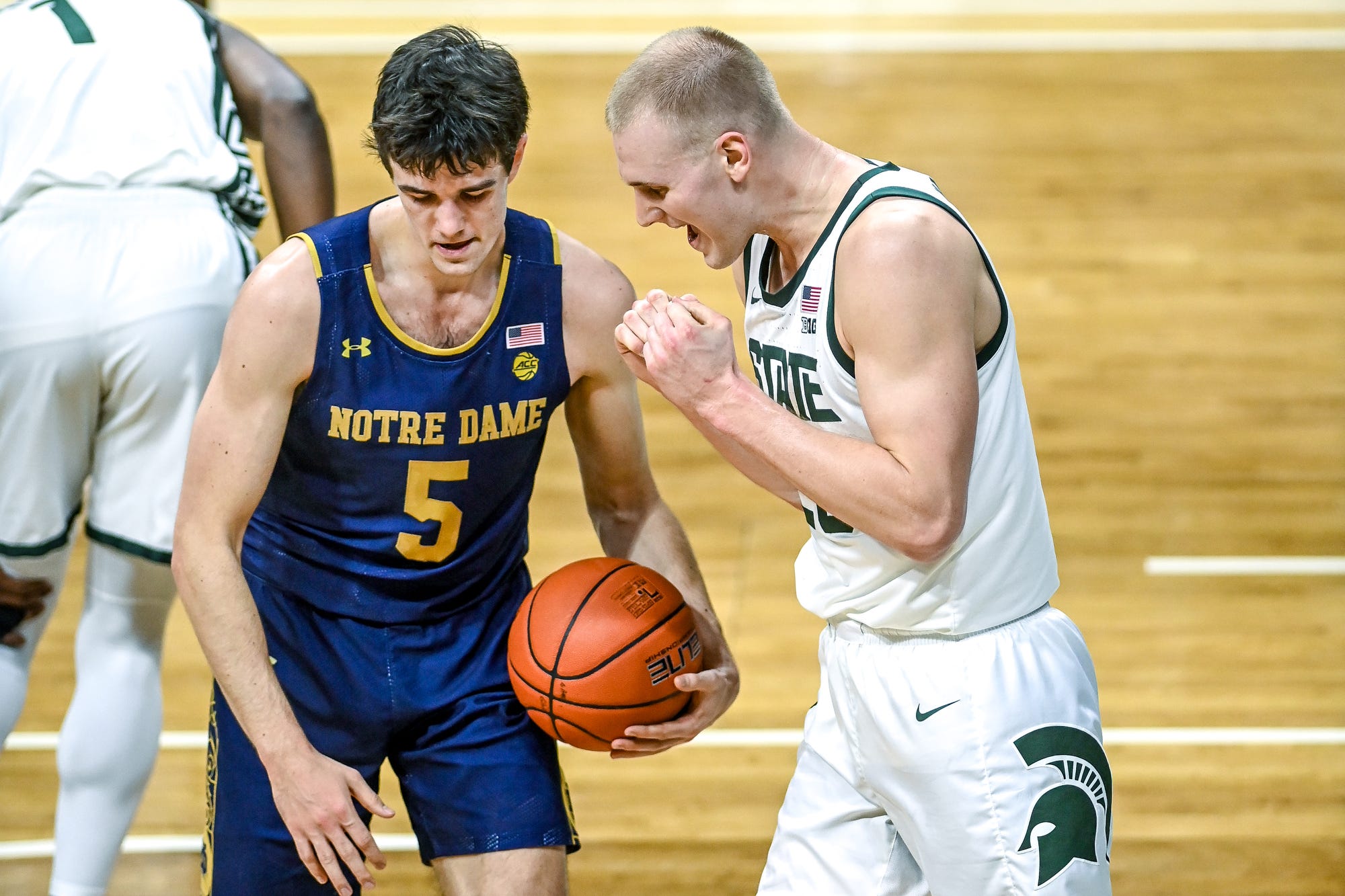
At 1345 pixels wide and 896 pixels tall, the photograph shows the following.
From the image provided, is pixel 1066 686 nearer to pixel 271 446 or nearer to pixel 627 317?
pixel 627 317

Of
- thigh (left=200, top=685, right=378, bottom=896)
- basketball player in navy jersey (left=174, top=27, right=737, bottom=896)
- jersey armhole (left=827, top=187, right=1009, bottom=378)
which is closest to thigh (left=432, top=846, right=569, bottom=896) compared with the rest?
basketball player in navy jersey (left=174, top=27, right=737, bottom=896)

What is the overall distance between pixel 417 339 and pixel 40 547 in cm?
116

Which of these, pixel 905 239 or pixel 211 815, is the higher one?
pixel 905 239

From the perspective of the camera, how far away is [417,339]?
290cm

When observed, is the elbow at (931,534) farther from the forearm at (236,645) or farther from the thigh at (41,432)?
the thigh at (41,432)

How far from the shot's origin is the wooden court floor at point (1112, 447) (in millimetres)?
4344

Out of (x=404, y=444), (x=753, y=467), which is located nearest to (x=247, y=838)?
(x=404, y=444)

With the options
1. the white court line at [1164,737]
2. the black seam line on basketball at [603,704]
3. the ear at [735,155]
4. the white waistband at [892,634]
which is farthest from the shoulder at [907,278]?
the white court line at [1164,737]

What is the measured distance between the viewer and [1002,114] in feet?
35.9

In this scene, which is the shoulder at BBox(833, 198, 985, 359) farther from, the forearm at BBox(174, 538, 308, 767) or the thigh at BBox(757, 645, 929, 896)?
the forearm at BBox(174, 538, 308, 767)

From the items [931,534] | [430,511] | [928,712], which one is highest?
[931,534]

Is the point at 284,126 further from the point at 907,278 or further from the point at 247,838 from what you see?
the point at 907,278

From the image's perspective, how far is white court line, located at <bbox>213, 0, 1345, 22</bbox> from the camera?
44.7 ft

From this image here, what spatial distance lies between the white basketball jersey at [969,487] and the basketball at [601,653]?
0.36 m
